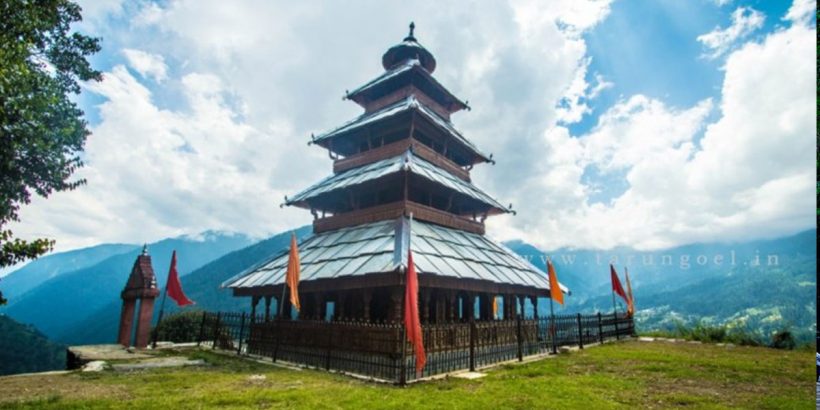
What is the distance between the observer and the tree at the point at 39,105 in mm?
11258

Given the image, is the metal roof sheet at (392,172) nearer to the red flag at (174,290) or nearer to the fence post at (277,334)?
the red flag at (174,290)

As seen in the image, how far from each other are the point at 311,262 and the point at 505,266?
793cm

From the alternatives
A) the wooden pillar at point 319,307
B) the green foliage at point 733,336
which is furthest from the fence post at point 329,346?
the green foliage at point 733,336

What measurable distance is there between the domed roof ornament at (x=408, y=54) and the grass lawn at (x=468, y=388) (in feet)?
62.8

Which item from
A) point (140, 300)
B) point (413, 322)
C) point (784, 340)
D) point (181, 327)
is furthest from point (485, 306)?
point (181, 327)

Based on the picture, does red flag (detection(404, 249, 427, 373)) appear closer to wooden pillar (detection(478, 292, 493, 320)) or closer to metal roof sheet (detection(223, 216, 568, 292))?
metal roof sheet (detection(223, 216, 568, 292))

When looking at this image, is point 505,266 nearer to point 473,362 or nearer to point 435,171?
point 435,171

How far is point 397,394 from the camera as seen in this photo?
789 centimetres

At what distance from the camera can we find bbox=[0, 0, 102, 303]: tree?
1126cm

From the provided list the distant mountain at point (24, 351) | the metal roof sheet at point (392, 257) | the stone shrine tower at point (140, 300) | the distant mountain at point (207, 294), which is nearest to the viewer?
the metal roof sheet at point (392, 257)

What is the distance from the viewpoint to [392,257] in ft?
42.2

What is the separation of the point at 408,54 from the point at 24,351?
60593 millimetres

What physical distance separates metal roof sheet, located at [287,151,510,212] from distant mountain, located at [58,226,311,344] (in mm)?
80881

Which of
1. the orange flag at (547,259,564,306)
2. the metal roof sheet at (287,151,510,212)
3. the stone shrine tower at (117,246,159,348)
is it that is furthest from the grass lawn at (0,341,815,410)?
the metal roof sheet at (287,151,510,212)
